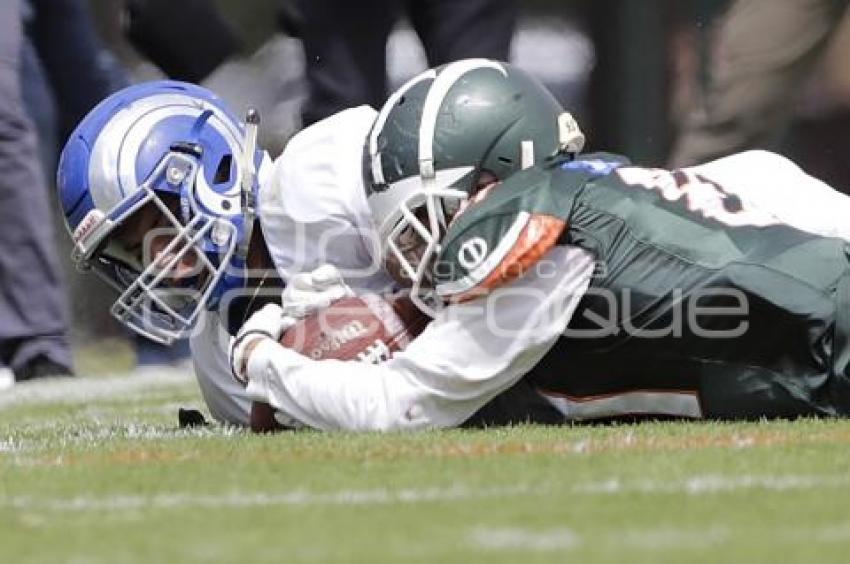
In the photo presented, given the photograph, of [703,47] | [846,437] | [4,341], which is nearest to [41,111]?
[4,341]

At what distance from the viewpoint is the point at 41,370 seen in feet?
23.5

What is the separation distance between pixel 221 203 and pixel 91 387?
219 centimetres

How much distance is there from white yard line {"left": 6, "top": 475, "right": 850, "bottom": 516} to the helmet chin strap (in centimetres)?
129

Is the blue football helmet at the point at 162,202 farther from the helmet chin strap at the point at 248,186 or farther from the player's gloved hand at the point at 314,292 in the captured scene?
the player's gloved hand at the point at 314,292

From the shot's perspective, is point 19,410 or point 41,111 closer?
point 19,410

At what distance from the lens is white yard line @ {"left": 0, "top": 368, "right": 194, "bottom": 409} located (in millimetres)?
6453

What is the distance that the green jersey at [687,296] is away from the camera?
14.4ft

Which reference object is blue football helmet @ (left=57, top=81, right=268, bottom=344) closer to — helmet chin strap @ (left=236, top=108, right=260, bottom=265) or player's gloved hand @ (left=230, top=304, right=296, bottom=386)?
helmet chin strap @ (left=236, top=108, right=260, bottom=265)

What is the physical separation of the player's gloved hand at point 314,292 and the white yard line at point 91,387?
6.23 feet

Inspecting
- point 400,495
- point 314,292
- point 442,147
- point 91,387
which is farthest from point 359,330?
point 91,387

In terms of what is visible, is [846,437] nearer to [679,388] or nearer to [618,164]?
Answer: [679,388]

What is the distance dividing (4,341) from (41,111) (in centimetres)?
166

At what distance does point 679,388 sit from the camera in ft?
14.8

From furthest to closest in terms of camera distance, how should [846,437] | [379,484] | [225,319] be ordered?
[225,319]
[846,437]
[379,484]
